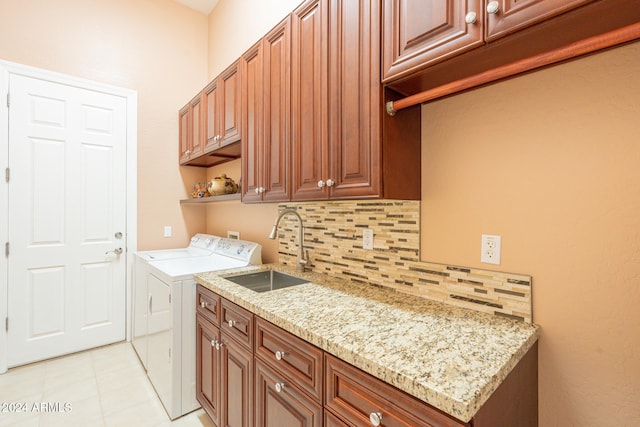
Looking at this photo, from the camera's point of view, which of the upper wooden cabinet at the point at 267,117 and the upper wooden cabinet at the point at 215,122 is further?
the upper wooden cabinet at the point at 215,122

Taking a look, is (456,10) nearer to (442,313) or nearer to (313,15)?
(313,15)

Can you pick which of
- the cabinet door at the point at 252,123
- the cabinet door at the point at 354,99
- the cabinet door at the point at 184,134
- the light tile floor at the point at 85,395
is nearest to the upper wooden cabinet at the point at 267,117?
the cabinet door at the point at 252,123

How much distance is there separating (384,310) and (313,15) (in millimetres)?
1376

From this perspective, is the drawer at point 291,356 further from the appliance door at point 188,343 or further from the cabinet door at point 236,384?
the appliance door at point 188,343

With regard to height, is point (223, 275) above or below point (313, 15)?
below

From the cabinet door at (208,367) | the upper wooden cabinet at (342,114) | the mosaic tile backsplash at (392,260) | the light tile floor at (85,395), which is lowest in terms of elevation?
the light tile floor at (85,395)

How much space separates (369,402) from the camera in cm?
82

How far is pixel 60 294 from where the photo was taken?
254 centimetres

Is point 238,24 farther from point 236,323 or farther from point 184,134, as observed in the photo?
point 236,323

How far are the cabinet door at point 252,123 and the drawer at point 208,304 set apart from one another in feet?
1.96

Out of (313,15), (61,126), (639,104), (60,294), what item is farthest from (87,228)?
(639,104)

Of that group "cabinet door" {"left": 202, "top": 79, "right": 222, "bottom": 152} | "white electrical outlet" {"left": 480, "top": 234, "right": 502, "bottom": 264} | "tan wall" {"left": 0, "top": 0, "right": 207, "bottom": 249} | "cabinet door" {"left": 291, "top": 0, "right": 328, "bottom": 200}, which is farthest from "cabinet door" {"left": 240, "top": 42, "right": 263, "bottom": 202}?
"tan wall" {"left": 0, "top": 0, "right": 207, "bottom": 249}

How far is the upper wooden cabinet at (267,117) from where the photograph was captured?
1.60 meters

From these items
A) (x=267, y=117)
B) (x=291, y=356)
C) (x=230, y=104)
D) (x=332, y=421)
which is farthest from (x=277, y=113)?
(x=332, y=421)
